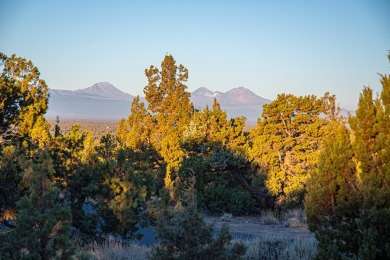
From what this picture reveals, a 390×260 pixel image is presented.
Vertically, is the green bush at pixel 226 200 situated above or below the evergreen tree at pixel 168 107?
below

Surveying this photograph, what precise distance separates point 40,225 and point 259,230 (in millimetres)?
10335

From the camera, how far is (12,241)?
206 inches

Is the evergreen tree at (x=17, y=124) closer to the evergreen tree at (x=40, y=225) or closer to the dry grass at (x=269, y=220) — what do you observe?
the evergreen tree at (x=40, y=225)

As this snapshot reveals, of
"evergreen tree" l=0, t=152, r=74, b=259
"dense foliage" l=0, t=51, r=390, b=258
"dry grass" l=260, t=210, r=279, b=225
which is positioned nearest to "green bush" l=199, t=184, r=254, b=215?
"dense foliage" l=0, t=51, r=390, b=258

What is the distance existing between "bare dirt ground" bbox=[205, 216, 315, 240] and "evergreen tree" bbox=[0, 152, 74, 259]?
7.56 m

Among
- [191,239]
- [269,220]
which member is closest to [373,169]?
[191,239]

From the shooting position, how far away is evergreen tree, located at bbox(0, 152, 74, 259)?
5.00 meters

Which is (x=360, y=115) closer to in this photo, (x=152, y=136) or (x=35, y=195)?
(x=35, y=195)

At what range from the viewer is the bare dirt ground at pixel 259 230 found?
41.0 feet

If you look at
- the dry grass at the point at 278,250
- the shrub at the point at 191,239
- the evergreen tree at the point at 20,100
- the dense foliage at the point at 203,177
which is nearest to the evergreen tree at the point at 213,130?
the dense foliage at the point at 203,177

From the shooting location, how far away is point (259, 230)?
14203 mm

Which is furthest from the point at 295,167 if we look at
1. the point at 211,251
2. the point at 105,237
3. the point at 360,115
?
the point at 211,251

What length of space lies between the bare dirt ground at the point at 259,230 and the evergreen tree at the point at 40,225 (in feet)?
24.8

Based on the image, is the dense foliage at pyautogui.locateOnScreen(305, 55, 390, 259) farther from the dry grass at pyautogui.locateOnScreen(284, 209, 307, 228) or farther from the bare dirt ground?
the dry grass at pyautogui.locateOnScreen(284, 209, 307, 228)
